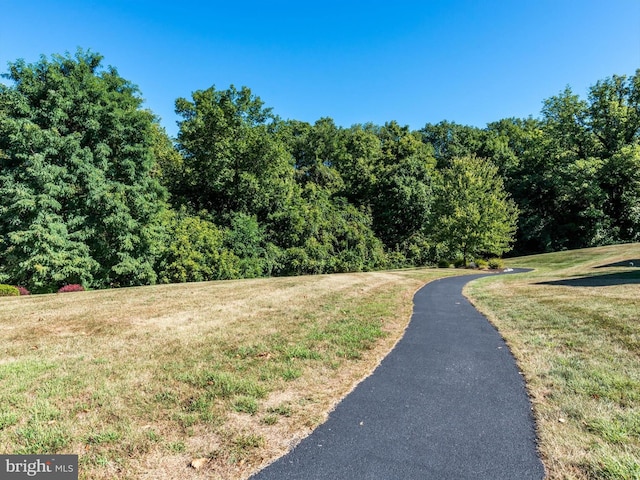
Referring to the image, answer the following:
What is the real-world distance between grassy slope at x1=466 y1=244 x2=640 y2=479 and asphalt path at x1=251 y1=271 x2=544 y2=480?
232mm

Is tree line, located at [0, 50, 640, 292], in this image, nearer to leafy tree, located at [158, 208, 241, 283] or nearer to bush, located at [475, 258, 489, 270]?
leafy tree, located at [158, 208, 241, 283]

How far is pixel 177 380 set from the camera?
4.48m

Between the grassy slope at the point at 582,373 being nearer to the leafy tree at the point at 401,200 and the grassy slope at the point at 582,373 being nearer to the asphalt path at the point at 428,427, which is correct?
the asphalt path at the point at 428,427

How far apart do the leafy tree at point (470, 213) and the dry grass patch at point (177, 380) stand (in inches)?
850

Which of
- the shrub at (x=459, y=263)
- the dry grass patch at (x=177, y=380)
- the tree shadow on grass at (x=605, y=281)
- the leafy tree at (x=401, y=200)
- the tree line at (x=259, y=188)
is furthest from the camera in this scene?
the leafy tree at (x=401, y=200)

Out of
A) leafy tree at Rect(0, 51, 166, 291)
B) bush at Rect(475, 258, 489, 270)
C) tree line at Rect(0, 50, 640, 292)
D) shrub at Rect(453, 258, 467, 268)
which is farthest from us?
shrub at Rect(453, 258, 467, 268)

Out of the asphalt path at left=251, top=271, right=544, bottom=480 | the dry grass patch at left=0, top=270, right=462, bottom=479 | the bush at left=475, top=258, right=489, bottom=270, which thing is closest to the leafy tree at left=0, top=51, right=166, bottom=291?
the dry grass patch at left=0, top=270, right=462, bottom=479

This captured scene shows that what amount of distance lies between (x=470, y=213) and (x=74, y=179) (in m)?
27.8

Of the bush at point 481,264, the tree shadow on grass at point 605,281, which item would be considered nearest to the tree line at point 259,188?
the bush at point 481,264

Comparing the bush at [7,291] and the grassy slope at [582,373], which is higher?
the bush at [7,291]

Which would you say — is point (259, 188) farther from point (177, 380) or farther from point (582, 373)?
point (582, 373)

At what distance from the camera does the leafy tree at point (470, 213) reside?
27.5 m

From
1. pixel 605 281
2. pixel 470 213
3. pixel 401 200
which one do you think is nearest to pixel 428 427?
pixel 605 281

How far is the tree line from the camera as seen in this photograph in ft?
62.2
